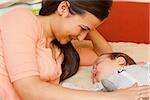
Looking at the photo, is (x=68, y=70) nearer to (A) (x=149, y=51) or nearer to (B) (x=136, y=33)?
(A) (x=149, y=51)

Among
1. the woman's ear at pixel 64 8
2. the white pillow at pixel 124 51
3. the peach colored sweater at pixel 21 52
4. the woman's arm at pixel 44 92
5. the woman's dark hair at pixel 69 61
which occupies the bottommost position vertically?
the white pillow at pixel 124 51

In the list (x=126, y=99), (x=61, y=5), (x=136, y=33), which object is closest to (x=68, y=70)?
(x=61, y=5)

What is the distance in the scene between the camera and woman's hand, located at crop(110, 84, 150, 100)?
984 mm

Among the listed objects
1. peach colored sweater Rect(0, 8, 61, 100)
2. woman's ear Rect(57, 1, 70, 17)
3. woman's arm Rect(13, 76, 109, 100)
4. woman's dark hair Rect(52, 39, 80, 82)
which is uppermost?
woman's ear Rect(57, 1, 70, 17)

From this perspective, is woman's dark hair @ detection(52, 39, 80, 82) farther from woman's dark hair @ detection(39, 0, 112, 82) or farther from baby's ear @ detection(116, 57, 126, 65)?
baby's ear @ detection(116, 57, 126, 65)

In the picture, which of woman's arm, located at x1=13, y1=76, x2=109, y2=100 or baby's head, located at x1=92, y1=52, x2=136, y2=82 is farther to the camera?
baby's head, located at x1=92, y1=52, x2=136, y2=82

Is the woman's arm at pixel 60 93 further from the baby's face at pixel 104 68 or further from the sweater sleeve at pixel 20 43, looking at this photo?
the baby's face at pixel 104 68

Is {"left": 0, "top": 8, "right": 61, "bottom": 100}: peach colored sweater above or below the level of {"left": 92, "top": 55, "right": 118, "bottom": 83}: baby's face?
above

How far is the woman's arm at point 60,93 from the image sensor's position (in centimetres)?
98

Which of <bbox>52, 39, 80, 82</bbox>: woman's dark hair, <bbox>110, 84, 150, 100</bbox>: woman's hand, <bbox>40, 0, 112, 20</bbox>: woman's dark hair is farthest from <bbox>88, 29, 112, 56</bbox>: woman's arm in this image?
<bbox>110, 84, 150, 100</bbox>: woman's hand

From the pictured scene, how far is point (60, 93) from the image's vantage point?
1.00 metres

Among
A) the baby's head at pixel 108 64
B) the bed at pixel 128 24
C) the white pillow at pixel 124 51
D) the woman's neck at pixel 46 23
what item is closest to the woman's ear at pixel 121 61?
the baby's head at pixel 108 64

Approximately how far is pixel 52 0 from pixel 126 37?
66 centimetres

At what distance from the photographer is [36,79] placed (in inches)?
40.3
